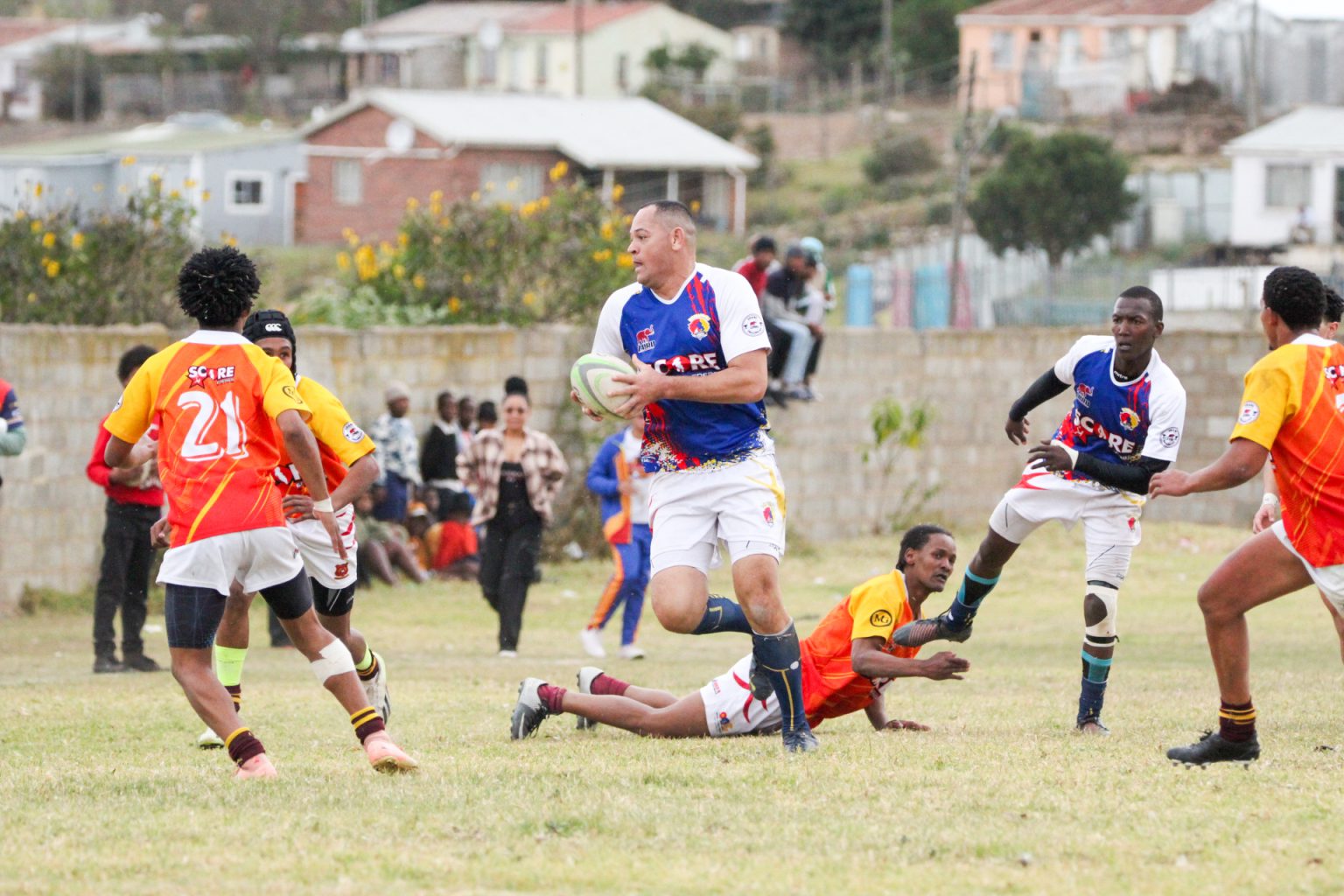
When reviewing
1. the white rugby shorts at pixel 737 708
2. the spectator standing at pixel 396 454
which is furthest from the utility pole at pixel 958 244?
the white rugby shorts at pixel 737 708

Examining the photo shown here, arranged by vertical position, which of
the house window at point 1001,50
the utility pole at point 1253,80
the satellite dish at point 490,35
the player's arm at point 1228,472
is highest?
the satellite dish at point 490,35

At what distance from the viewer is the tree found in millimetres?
48688

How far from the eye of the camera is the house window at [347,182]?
58031 mm

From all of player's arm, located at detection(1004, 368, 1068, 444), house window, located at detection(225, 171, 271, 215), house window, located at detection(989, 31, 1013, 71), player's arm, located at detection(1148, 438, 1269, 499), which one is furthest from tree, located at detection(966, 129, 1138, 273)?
player's arm, located at detection(1148, 438, 1269, 499)

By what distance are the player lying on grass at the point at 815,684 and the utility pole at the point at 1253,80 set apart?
53509 mm

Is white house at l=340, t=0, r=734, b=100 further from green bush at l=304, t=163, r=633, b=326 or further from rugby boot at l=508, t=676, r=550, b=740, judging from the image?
rugby boot at l=508, t=676, r=550, b=740

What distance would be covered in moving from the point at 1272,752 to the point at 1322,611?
10.7 metres

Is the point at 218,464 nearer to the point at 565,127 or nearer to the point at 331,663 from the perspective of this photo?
the point at 331,663

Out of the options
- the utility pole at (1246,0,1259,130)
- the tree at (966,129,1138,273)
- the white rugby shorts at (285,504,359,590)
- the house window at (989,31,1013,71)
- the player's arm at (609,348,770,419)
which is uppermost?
the house window at (989,31,1013,71)

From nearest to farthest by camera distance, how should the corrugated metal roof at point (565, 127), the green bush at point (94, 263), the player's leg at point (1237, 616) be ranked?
the player's leg at point (1237, 616) < the green bush at point (94, 263) < the corrugated metal roof at point (565, 127)

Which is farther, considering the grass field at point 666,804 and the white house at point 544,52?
the white house at point 544,52

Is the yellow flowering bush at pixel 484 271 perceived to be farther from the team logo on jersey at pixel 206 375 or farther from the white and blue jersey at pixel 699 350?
the team logo on jersey at pixel 206 375

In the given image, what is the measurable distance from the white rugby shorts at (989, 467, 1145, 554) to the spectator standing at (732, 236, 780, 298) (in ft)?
35.6

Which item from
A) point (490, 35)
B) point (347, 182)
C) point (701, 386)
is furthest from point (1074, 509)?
point (490, 35)
